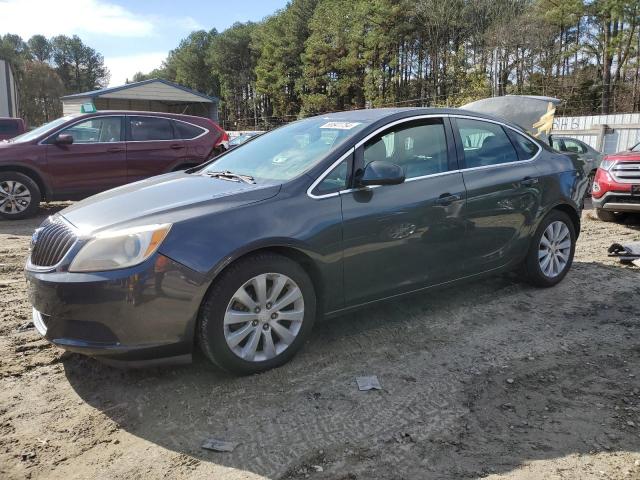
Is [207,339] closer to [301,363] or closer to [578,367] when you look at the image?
[301,363]

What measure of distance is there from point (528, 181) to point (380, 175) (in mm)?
1824

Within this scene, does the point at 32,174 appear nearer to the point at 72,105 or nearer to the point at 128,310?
the point at 128,310

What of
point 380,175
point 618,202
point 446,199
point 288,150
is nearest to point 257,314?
point 380,175

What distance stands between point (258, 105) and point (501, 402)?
189ft

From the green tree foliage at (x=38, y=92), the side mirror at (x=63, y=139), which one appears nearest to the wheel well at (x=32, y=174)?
the side mirror at (x=63, y=139)

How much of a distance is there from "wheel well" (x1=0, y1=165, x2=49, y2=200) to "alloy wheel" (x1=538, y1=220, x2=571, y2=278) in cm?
752

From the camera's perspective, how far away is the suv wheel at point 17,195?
8.42m

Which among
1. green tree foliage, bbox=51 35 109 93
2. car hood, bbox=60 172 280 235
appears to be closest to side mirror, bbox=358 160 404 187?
car hood, bbox=60 172 280 235

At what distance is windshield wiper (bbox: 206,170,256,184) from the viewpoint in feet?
12.0

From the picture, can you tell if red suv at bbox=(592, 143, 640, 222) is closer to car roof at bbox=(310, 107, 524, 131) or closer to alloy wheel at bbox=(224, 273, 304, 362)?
car roof at bbox=(310, 107, 524, 131)

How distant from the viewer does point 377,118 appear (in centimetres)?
396

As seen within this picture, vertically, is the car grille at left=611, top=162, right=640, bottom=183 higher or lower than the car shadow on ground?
higher

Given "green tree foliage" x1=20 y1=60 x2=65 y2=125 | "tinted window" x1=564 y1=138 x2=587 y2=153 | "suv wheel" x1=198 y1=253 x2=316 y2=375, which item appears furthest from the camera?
"green tree foliage" x1=20 y1=60 x2=65 y2=125

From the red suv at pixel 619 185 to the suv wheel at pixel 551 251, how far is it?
4.02 m
